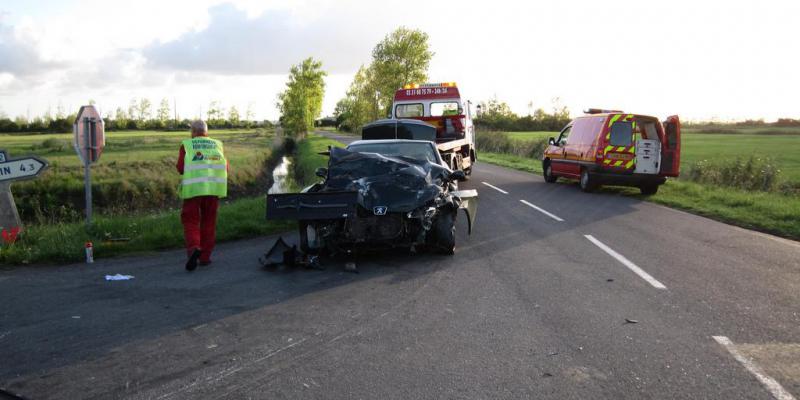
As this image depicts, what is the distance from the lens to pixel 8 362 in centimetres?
425

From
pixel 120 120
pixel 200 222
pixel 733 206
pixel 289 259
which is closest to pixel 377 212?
pixel 289 259

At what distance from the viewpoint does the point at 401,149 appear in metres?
10.2

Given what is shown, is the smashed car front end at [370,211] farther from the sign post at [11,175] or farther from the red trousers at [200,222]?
the sign post at [11,175]

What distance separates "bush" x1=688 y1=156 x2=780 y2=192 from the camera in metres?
18.2

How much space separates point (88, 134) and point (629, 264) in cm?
821

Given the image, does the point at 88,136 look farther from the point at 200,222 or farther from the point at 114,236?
the point at 200,222

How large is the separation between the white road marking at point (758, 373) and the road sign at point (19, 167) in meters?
9.42

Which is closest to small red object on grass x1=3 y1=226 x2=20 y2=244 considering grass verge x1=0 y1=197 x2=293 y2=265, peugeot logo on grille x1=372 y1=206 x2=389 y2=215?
grass verge x1=0 y1=197 x2=293 y2=265

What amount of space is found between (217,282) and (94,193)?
2328 centimetres

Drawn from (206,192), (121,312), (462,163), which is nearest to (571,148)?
(462,163)

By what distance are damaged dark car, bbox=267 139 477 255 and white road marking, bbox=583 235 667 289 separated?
2023 mm

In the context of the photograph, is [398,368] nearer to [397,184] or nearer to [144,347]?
[144,347]

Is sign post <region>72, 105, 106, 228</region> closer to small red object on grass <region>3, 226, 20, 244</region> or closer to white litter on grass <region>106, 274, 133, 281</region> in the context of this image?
small red object on grass <region>3, 226, 20, 244</region>

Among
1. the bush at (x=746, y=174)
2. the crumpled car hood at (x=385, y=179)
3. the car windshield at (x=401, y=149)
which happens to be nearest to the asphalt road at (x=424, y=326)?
the crumpled car hood at (x=385, y=179)
